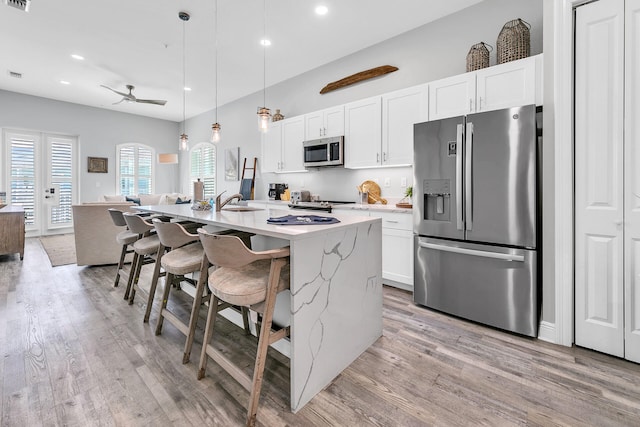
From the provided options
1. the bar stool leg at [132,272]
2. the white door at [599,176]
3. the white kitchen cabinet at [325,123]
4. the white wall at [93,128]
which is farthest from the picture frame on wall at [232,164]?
the white door at [599,176]

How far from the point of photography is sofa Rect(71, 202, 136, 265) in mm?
4039

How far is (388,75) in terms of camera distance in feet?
12.8

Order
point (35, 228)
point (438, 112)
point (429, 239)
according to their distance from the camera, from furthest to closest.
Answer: point (35, 228) < point (438, 112) < point (429, 239)

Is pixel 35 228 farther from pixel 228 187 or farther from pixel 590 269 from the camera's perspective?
pixel 590 269

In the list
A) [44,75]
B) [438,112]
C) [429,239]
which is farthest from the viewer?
[44,75]

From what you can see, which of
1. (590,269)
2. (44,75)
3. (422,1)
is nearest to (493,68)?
(422,1)

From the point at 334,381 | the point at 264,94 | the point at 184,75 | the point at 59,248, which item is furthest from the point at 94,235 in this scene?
the point at 334,381

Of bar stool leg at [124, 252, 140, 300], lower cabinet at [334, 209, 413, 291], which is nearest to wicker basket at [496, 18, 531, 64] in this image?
lower cabinet at [334, 209, 413, 291]

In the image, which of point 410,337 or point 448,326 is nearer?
point 410,337

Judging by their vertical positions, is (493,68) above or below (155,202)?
above

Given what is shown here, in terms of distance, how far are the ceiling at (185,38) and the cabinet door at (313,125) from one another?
0.87 m

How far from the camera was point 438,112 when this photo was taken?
309 cm

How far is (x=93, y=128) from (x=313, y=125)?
6.09m

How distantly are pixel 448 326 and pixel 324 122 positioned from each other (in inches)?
119
